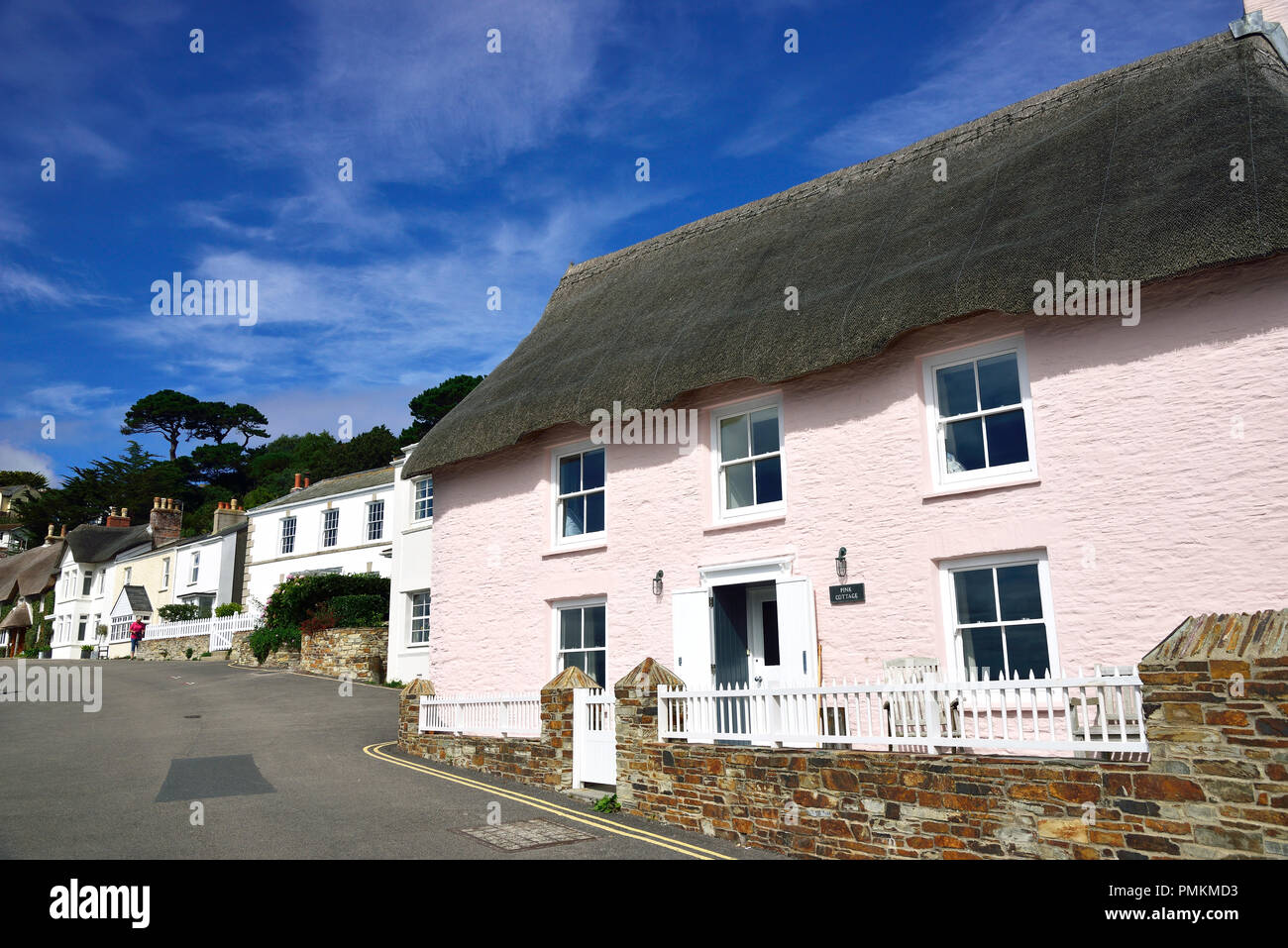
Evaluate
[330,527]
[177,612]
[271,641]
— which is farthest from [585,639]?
[177,612]

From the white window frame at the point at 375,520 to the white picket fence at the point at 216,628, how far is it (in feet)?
15.8

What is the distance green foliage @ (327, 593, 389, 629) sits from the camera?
84.2 ft

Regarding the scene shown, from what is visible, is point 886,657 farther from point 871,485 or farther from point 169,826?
point 169,826

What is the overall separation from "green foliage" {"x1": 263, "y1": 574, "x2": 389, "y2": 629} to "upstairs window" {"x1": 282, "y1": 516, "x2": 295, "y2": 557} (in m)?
7.22

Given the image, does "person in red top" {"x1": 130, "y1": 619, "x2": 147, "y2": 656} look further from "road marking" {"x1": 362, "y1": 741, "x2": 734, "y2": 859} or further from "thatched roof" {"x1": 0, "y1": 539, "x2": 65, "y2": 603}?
"road marking" {"x1": 362, "y1": 741, "x2": 734, "y2": 859}

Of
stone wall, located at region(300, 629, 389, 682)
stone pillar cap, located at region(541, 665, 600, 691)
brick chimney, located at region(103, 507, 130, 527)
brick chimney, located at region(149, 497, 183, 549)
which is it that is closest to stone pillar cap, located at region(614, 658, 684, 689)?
stone pillar cap, located at region(541, 665, 600, 691)

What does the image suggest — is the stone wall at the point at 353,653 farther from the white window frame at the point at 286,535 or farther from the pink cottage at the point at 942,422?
the white window frame at the point at 286,535

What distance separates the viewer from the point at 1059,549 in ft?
30.4

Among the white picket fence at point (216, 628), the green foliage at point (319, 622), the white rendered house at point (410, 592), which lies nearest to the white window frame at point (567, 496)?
the white rendered house at point (410, 592)

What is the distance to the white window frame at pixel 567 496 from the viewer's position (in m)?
13.6

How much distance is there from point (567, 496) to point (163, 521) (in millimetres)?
43233

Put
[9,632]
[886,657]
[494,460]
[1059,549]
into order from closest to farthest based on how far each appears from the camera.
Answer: [1059,549]
[886,657]
[494,460]
[9,632]
